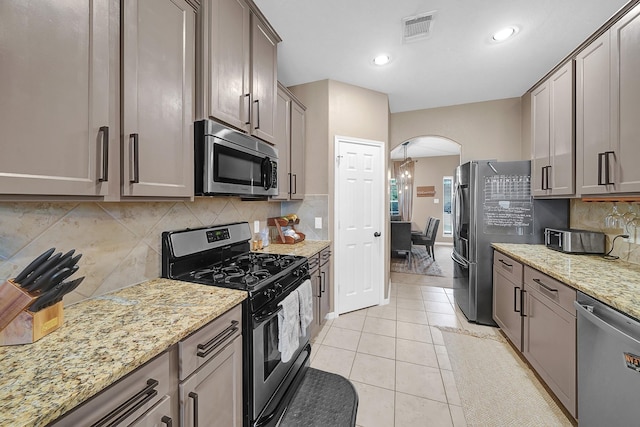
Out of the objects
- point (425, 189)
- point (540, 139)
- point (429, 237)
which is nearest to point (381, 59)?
point (540, 139)

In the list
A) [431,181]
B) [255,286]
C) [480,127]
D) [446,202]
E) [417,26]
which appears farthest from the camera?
[431,181]

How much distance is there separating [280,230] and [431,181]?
22.0ft

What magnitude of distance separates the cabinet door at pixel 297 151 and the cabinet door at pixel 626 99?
242cm

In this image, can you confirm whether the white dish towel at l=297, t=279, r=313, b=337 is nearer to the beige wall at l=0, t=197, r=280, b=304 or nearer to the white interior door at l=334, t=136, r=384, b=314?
the beige wall at l=0, t=197, r=280, b=304

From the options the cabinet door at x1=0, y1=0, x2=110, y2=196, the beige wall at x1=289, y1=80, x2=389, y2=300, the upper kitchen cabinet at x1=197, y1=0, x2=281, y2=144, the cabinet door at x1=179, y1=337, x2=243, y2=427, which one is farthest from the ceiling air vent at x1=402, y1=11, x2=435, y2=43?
the cabinet door at x1=179, y1=337, x2=243, y2=427

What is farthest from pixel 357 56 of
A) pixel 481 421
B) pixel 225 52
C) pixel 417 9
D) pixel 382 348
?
pixel 481 421

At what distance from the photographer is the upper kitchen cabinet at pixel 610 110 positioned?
146 centimetres

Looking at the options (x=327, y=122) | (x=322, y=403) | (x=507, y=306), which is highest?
(x=327, y=122)

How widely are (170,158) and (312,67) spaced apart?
81.4 inches

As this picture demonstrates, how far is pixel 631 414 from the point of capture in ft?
3.59

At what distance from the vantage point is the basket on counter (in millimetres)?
2771

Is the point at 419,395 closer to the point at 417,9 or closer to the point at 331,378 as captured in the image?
the point at 331,378

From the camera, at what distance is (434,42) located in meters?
2.30

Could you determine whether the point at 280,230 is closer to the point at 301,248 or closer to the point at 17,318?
the point at 301,248
